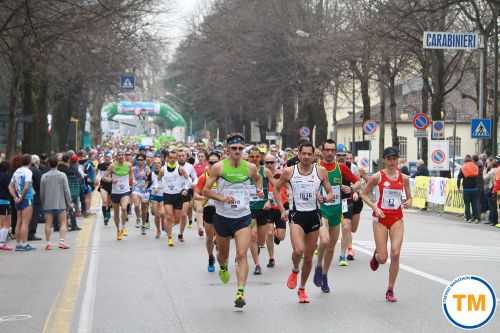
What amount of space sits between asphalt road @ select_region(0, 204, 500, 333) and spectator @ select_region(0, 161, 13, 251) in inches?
35.9

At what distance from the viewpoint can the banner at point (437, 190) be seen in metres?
32.3

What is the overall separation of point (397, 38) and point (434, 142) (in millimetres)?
5491

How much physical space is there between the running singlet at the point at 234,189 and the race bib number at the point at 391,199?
1.59 m

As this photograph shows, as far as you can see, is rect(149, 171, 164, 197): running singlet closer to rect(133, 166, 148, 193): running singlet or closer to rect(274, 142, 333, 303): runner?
rect(133, 166, 148, 193): running singlet

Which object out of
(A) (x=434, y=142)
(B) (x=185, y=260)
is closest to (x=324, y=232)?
(B) (x=185, y=260)

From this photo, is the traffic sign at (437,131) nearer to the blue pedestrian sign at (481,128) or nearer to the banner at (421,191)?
the banner at (421,191)

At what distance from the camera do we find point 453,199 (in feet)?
103

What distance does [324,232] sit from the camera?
11961mm

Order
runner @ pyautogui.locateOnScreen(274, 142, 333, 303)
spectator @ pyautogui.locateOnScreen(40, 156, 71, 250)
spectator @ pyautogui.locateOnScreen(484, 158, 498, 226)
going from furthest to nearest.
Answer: spectator @ pyautogui.locateOnScreen(484, 158, 498, 226) → spectator @ pyautogui.locateOnScreen(40, 156, 71, 250) → runner @ pyautogui.locateOnScreen(274, 142, 333, 303)

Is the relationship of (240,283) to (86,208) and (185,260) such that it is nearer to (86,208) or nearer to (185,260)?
(185,260)

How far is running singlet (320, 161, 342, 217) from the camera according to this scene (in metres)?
12.6

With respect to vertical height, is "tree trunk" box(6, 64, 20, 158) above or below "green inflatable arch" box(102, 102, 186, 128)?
below

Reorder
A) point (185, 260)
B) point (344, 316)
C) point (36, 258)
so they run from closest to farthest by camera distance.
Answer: point (344, 316), point (185, 260), point (36, 258)

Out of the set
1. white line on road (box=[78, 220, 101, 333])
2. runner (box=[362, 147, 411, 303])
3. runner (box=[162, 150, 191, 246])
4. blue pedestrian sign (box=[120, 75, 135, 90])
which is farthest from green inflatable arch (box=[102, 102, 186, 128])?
runner (box=[362, 147, 411, 303])
